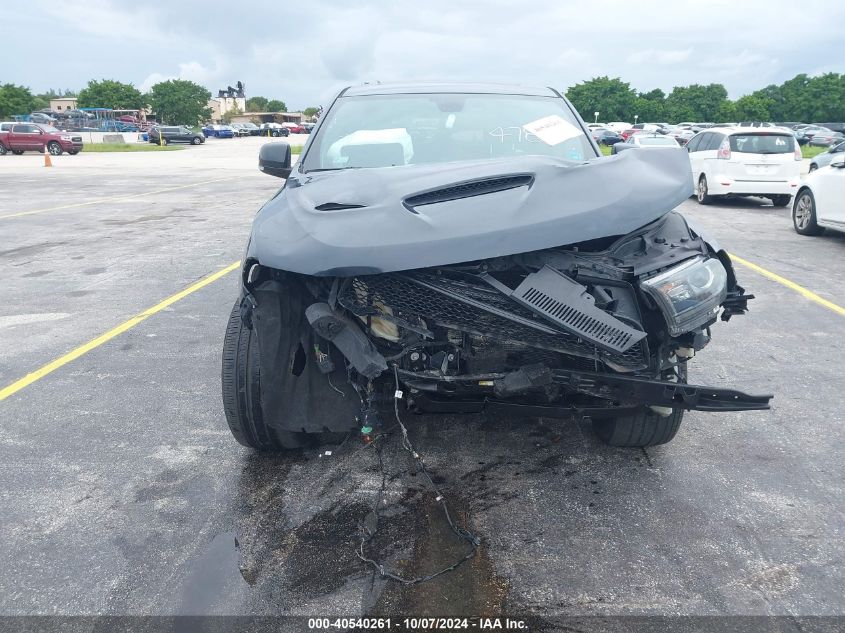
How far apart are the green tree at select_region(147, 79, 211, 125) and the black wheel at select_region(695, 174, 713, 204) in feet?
294

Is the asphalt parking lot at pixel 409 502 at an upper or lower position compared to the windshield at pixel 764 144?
lower

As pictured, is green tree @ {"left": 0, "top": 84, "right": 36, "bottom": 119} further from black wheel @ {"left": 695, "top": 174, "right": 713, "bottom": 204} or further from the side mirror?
Result: the side mirror

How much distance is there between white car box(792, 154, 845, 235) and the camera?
9.57m

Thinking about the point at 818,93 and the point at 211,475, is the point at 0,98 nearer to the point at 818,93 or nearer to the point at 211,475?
the point at 211,475

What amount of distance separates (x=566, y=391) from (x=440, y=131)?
183 centimetres

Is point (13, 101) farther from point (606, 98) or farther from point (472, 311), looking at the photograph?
point (472, 311)

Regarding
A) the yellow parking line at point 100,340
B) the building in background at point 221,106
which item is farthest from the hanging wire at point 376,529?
the building in background at point 221,106

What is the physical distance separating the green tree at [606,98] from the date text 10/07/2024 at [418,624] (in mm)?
98301

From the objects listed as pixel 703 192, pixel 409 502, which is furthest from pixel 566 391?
pixel 703 192

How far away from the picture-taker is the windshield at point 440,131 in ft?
12.7

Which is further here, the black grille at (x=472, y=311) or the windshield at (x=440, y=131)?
the windshield at (x=440, y=131)

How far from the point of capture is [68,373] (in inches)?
190

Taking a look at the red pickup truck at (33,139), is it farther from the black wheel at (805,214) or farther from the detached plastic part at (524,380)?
the detached plastic part at (524,380)

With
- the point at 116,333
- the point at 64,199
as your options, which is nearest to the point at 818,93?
the point at 64,199
